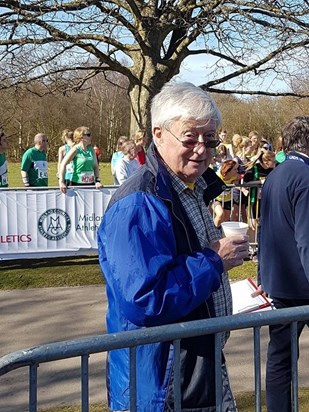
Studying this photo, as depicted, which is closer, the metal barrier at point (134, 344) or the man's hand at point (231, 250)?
the metal barrier at point (134, 344)

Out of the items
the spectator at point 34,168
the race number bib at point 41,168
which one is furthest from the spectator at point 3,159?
the race number bib at point 41,168

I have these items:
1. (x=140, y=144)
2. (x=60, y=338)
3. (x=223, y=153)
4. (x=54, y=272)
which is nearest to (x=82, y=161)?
(x=140, y=144)

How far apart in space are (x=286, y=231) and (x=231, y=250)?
133 cm

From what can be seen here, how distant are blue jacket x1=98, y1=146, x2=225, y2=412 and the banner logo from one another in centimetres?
589

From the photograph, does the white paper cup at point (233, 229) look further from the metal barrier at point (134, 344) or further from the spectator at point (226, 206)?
the spectator at point (226, 206)

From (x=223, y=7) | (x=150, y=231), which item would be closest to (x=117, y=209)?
(x=150, y=231)

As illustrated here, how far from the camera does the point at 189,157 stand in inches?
82.5

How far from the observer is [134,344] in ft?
5.64

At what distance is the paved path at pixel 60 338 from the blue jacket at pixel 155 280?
2020 mm

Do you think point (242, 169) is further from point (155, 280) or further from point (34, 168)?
point (155, 280)

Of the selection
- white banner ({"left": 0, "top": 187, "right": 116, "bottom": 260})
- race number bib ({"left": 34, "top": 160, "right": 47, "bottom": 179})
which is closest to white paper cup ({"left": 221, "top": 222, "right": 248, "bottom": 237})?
white banner ({"left": 0, "top": 187, "right": 116, "bottom": 260})

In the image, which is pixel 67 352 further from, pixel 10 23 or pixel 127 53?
pixel 127 53

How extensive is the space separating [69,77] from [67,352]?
12466 mm

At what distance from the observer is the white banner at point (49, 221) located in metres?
7.79
